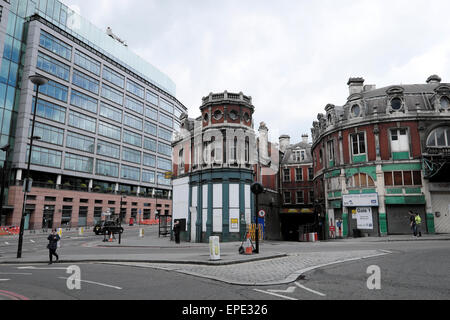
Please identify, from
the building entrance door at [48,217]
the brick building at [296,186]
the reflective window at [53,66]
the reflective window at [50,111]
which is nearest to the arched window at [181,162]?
the brick building at [296,186]

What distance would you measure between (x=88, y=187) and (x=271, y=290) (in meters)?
59.4

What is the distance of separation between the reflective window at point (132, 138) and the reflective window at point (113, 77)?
10666 mm

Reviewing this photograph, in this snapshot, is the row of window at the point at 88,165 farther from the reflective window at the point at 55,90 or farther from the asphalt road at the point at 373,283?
the asphalt road at the point at 373,283

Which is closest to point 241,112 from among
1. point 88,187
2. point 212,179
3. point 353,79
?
point 212,179

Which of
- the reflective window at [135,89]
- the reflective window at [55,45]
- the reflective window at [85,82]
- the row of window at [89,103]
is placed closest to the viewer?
the reflective window at [55,45]

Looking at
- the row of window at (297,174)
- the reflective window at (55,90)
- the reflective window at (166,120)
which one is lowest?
the row of window at (297,174)

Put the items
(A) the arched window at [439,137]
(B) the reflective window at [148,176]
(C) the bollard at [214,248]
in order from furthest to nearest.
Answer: (B) the reflective window at [148,176]
(A) the arched window at [439,137]
(C) the bollard at [214,248]

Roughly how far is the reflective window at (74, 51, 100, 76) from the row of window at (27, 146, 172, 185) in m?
17.5

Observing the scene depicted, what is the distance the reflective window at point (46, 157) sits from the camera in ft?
165

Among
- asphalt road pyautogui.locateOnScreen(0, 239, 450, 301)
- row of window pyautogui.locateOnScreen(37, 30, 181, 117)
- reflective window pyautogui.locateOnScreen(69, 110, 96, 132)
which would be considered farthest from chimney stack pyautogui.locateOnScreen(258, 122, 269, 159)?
row of window pyautogui.locateOnScreen(37, 30, 181, 117)

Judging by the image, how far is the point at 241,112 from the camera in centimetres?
2917

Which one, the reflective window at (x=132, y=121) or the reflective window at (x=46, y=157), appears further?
the reflective window at (x=132, y=121)

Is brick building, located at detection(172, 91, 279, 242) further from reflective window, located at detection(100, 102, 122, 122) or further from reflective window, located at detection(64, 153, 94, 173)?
reflective window, located at detection(100, 102, 122, 122)
